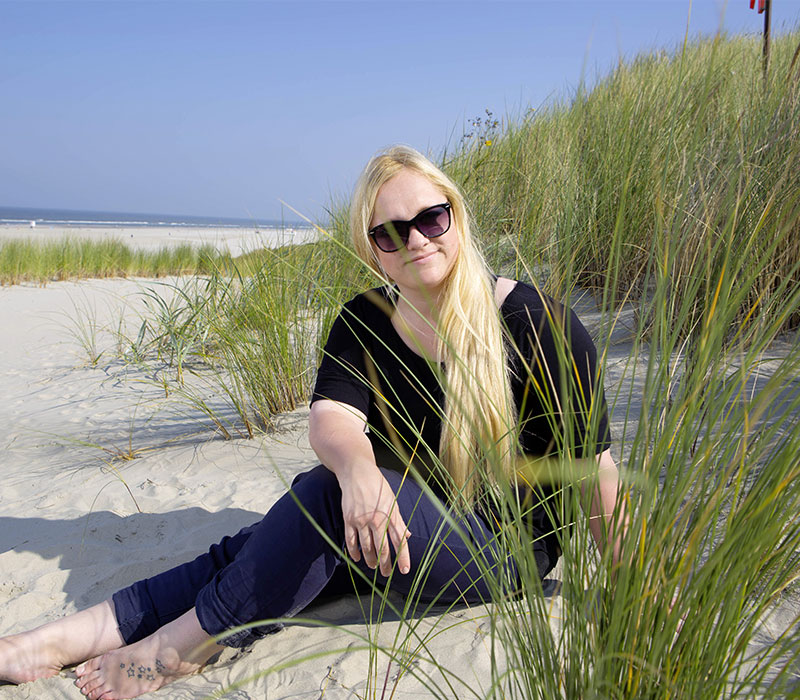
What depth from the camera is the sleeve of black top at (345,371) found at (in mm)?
1791

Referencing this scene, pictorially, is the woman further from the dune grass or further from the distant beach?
the distant beach

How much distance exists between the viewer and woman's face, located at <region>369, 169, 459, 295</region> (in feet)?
5.42

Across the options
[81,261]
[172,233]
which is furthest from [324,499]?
[172,233]

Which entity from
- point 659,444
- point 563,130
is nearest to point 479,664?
point 659,444

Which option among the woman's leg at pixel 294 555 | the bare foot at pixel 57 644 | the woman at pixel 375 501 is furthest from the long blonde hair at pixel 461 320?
the bare foot at pixel 57 644

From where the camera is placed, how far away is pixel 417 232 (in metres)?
1.65

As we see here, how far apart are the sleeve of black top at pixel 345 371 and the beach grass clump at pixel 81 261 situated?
22.7 feet

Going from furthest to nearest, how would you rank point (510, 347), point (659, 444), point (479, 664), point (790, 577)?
1. point (510, 347)
2. point (479, 664)
3. point (790, 577)
4. point (659, 444)

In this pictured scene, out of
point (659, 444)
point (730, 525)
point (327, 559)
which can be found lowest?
point (327, 559)

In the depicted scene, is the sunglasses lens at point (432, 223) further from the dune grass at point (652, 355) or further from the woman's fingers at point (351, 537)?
the woman's fingers at point (351, 537)

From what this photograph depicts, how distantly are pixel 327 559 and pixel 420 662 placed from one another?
1.01 ft

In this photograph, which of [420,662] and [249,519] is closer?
[420,662]

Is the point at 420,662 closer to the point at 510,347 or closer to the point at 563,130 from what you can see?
the point at 510,347

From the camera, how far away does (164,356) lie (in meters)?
4.96
